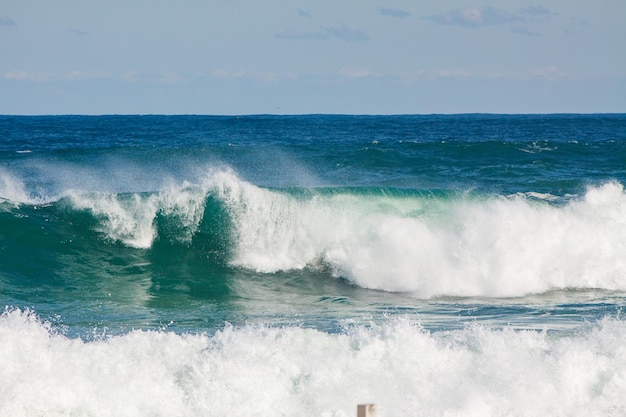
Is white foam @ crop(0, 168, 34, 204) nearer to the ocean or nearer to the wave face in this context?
the ocean

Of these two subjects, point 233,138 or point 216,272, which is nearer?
point 216,272

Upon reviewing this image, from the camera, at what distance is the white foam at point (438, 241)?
14047mm

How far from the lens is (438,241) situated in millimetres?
14953

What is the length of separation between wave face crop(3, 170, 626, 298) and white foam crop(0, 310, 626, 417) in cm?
511

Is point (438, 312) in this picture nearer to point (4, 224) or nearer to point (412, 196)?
point (412, 196)

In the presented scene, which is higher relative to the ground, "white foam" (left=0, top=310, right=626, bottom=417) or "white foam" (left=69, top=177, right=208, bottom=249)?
"white foam" (left=69, top=177, right=208, bottom=249)

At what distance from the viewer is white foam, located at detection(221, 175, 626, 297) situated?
14047mm

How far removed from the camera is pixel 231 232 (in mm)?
15383

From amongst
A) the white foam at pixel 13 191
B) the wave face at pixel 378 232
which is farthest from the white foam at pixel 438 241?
the white foam at pixel 13 191

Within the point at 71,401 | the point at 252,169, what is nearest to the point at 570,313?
the point at 71,401

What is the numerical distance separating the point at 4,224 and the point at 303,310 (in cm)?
668

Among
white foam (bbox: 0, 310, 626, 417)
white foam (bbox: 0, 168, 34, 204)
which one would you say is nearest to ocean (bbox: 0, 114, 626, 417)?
white foam (bbox: 0, 310, 626, 417)

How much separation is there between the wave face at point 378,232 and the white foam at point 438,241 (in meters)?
0.02

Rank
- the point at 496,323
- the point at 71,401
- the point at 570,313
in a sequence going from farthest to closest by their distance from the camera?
the point at 570,313
the point at 496,323
the point at 71,401
